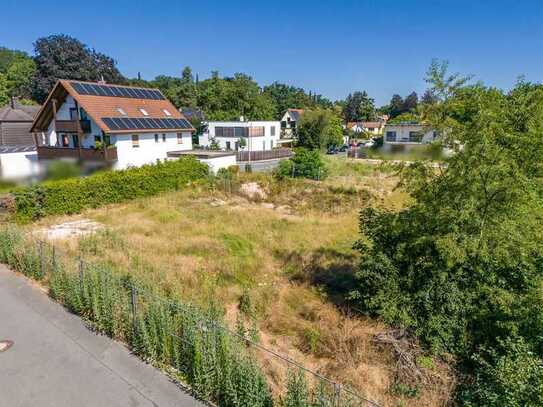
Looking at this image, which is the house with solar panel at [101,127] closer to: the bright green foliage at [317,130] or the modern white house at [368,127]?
the bright green foliage at [317,130]

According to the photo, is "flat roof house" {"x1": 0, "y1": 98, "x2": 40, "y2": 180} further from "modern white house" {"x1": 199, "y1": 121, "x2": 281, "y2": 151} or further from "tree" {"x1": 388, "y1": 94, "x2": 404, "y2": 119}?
"tree" {"x1": 388, "y1": 94, "x2": 404, "y2": 119}

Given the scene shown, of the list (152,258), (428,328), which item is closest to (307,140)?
(152,258)

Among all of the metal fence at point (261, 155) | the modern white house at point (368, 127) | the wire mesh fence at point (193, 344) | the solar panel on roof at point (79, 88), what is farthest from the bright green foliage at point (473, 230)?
the modern white house at point (368, 127)

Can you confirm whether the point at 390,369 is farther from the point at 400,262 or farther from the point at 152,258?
the point at 152,258

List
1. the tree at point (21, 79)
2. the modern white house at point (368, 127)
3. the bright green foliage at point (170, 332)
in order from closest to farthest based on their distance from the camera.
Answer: the bright green foliage at point (170, 332) → the tree at point (21, 79) → the modern white house at point (368, 127)

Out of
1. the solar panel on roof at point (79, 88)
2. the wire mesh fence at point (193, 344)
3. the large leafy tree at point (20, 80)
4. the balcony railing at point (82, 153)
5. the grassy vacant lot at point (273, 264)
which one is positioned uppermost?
the large leafy tree at point (20, 80)

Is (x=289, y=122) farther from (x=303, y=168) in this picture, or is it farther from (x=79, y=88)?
(x=79, y=88)

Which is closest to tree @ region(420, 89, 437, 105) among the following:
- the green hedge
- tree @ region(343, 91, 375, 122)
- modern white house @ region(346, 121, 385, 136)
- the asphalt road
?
the asphalt road
